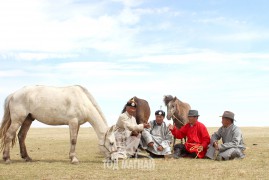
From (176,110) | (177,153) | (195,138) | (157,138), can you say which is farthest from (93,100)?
(176,110)

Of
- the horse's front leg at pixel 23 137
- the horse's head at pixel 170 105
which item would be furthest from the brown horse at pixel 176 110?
the horse's front leg at pixel 23 137

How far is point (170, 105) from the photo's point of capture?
1464cm

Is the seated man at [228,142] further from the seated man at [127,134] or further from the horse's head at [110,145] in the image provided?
the horse's head at [110,145]

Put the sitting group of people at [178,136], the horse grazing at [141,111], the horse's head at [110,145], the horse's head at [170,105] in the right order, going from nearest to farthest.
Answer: the horse's head at [110,145], the sitting group of people at [178,136], the horse grazing at [141,111], the horse's head at [170,105]

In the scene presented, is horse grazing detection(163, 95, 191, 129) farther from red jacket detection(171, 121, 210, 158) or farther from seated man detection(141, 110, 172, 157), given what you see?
red jacket detection(171, 121, 210, 158)

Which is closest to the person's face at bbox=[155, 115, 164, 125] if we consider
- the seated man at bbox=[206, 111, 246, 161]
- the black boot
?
the black boot

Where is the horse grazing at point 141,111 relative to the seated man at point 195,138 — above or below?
above

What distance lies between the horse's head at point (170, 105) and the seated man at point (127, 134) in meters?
4.21

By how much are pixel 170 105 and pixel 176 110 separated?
0.36m

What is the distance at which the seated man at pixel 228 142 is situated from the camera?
10406mm

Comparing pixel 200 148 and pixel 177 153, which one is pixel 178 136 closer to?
pixel 177 153

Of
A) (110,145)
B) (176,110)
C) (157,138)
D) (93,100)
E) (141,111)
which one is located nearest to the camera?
(110,145)

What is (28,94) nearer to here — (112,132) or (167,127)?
(112,132)

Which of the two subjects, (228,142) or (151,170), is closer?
(151,170)
